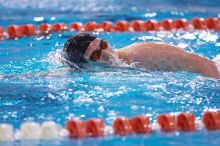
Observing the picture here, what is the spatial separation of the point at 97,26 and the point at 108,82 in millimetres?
2625

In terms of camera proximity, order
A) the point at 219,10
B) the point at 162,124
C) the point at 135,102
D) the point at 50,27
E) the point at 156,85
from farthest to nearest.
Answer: the point at 219,10 → the point at 50,27 → the point at 156,85 → the point at 135,102 → the point at 162,124

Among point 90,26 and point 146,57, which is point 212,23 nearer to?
point 90,26

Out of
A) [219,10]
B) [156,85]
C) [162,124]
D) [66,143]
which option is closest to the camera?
[66,143]

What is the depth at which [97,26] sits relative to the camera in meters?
6.82

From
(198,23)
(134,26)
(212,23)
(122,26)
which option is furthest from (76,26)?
(212,23)

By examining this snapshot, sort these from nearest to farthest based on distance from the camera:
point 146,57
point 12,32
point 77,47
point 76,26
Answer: point 77,47 < point 146,57 < point 12,32 < point 76,26

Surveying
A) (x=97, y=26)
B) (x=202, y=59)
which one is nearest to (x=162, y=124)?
(x=202, y=59)

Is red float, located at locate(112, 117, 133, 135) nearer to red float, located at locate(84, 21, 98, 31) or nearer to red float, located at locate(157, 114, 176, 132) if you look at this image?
red float, located at locate(157, 114, 176, 132)

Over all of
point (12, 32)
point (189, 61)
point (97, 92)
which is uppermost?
point (12, 32)

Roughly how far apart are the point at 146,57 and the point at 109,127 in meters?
1.03

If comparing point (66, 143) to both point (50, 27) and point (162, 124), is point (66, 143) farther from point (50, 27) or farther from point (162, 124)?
point (50, 27)

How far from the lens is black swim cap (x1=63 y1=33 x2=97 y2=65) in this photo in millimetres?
4043

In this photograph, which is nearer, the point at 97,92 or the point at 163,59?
the point at 97,92

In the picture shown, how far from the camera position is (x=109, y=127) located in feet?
11.0
